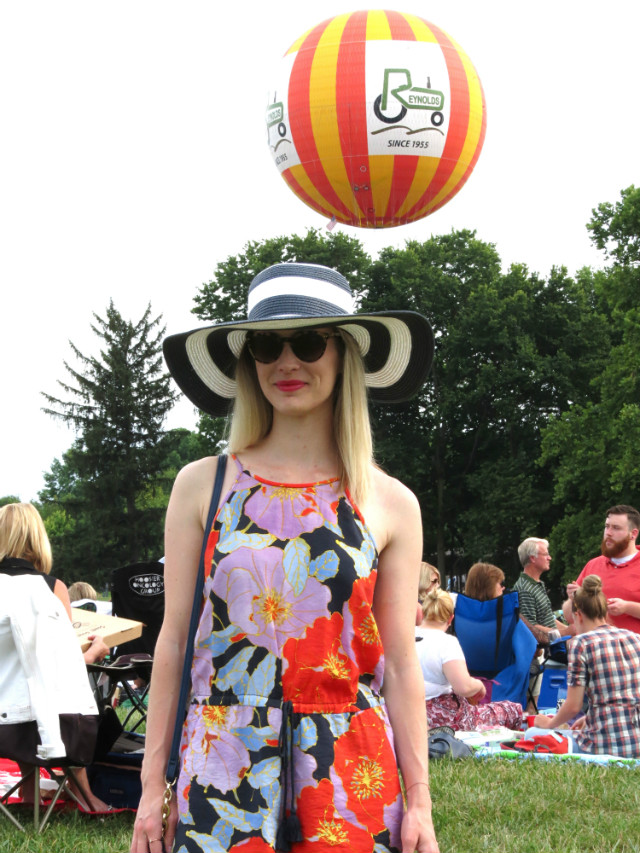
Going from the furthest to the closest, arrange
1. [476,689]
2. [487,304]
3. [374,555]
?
[487,304]
[476,689]
[374,555]

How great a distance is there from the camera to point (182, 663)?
7.10 feet

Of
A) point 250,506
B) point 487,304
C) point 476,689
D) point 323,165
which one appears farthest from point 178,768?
point 487,304

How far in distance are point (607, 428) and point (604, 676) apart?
70.0 feet

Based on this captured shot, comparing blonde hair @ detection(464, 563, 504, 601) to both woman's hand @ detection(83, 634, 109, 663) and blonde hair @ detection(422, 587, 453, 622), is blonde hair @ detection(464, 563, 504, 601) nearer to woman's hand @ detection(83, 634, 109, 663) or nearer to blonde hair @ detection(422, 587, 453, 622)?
blonde hair @ detection(422, 587, 453, 622)

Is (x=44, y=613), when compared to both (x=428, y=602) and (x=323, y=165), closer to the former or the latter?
(x=428, y=602)

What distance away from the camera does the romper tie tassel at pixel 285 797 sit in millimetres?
2000

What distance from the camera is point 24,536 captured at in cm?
583

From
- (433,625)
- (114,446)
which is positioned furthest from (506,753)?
(114,446)

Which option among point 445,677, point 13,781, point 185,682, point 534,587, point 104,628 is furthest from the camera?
point 534,587

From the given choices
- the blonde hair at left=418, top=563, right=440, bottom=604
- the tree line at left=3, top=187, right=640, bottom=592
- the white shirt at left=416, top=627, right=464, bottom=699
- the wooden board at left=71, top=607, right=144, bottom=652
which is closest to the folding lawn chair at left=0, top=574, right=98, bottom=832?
the wooden board at left=71, top=607, right=144, bottom=652

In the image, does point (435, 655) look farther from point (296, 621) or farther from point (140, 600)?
point (296, 621)

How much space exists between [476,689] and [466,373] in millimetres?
27163

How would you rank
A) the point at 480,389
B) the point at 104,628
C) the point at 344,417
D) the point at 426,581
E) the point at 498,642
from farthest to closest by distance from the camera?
1. the point at 480,389
2. the point at 498,642
3. the point at 426,581
4. the point at 104,628
5. the point at 344,417

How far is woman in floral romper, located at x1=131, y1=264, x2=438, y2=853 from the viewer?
2018 millimetres
